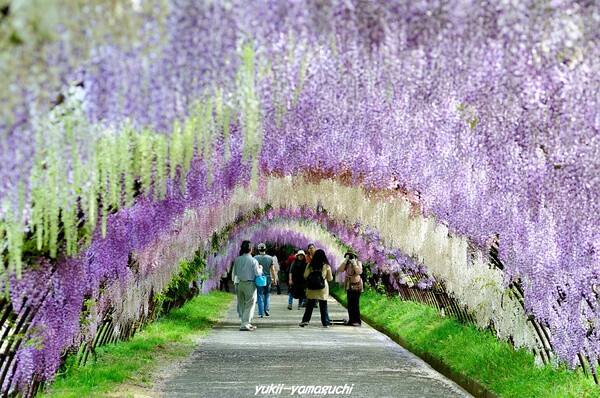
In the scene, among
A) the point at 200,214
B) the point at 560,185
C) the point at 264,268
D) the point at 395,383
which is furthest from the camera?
the point at 264,268

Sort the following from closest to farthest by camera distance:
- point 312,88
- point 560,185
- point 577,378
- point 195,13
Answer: point 195,13, point 312,88, point 560,185, point 577,378

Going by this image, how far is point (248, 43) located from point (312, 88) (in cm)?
109

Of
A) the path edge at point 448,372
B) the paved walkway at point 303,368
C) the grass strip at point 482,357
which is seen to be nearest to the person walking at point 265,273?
the grass strip at point 482,357

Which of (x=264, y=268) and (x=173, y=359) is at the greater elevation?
(x=264, y=268)

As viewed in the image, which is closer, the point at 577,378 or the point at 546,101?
the point at 546,101

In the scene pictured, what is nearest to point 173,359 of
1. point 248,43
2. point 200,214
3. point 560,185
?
point 200,214

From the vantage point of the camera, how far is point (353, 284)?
828 inches

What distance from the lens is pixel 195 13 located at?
4.96 m

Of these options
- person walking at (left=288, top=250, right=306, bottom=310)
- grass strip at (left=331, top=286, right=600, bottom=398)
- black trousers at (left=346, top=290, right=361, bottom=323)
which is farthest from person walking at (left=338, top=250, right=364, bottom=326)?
person walking at (left=288, top=250, right=306, bottom=310)

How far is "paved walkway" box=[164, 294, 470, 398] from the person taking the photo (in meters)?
10.8

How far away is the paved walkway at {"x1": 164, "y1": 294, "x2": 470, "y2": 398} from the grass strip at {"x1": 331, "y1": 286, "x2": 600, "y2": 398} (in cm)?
29

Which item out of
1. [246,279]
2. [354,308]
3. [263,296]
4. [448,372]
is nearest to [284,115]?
[448,372]

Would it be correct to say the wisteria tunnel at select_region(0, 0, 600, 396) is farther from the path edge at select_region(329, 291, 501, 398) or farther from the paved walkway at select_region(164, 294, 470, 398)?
the paved walkway at select_region(164, 294, 470, 398)

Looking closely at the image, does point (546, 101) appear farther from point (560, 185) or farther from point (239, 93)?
point (239, 93)
